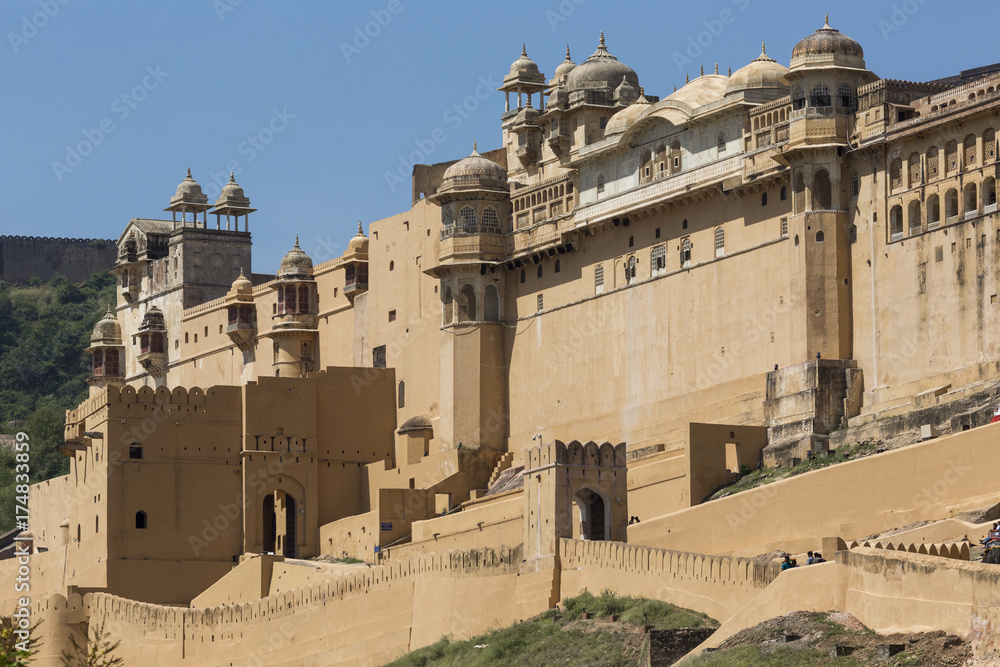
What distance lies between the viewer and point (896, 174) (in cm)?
5128

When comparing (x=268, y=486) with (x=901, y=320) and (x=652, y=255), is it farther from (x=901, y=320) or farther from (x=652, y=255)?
(x=901, y=320)

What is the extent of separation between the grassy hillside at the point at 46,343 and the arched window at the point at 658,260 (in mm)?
44778

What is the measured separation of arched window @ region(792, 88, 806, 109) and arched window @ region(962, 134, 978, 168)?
4.53m

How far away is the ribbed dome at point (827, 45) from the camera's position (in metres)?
52.7

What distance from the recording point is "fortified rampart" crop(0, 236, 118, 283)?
128375 mm

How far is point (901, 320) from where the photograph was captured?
50719 mm

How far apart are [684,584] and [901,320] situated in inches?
451

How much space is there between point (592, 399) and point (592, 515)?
1212cm

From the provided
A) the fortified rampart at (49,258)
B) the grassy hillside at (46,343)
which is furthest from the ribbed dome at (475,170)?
the fortified rampart at (49,258)

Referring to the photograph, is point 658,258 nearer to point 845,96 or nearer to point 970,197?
point 845,96

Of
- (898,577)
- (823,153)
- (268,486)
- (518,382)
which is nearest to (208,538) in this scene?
(268,486)

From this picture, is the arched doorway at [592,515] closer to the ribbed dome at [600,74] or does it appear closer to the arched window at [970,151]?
the arched window at [970,151]

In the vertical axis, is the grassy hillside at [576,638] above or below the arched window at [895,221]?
below

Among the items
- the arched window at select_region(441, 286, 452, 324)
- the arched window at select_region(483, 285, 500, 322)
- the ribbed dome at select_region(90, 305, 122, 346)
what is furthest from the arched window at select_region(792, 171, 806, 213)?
the ribbed dome at select_region(90, 305, 122, 346)
